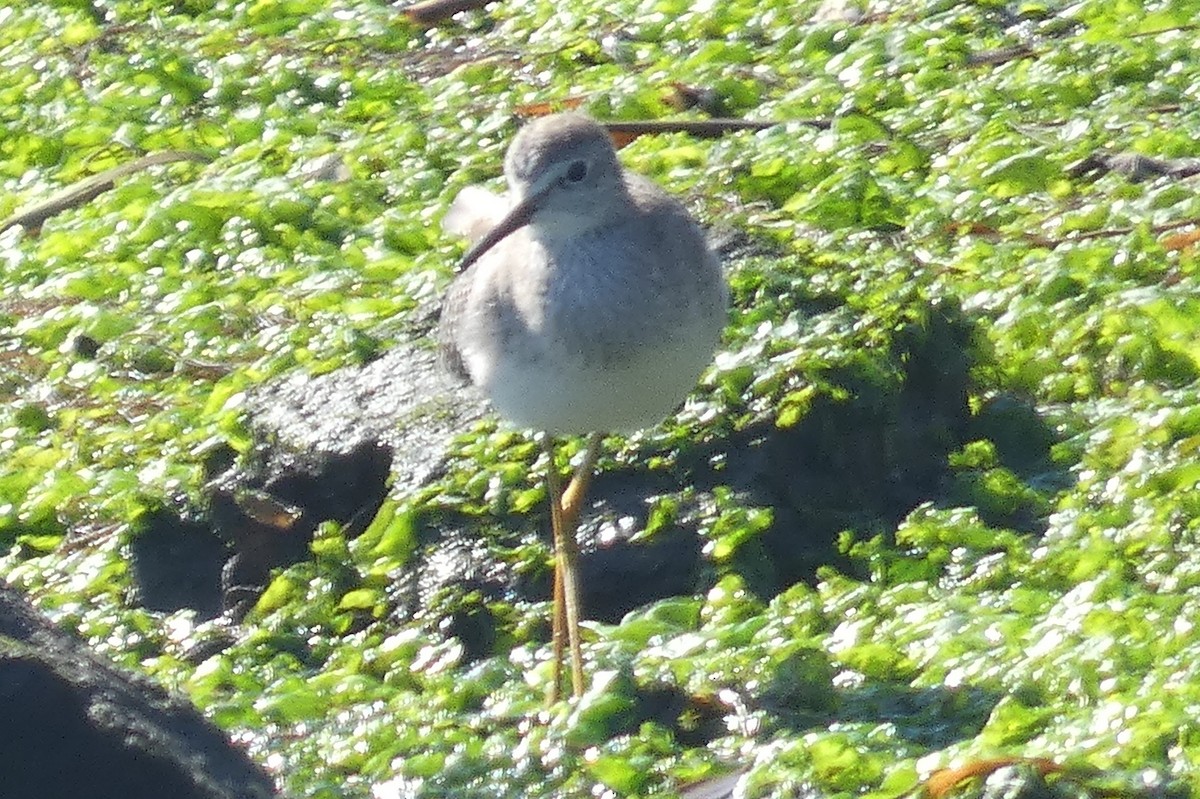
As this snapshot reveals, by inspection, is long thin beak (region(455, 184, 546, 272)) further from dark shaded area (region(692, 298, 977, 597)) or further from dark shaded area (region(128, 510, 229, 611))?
dark shaded area (region(128, 510, 229, 611))

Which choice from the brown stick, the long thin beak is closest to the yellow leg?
the long thin beak

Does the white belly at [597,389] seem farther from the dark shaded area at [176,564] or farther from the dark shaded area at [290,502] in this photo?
the dark shaded area at [176,564]

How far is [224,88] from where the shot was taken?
9.91 meters

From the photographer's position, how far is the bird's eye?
5.84 m

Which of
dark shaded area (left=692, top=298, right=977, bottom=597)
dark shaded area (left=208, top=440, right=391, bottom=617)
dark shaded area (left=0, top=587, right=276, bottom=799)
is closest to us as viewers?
dark shaded area (left=0, top=587, right=276, bottom=799)

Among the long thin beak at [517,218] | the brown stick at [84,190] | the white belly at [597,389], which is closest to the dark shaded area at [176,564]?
the white belly at [597,389]

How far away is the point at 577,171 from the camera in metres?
5.86

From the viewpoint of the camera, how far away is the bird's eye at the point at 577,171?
230 inches

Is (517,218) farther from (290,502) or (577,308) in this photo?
(290,502)

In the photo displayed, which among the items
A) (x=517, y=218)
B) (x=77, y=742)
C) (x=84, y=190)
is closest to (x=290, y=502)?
(x=517, y=218)

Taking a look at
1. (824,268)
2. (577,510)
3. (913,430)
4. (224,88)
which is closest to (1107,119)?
(824,268)

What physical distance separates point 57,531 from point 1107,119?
4.21 metres

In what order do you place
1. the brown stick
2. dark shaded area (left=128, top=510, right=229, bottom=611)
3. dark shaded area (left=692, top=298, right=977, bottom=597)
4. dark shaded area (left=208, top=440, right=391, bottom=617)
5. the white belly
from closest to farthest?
the white belly → dark shaded area (left=692, top=298, right=977, bottom=597) → dark shaded area (left=208, top=440, right=391, bottom=617) → dark shaded area (left=128, top=510, right=229, bottom=611) → the brown stick

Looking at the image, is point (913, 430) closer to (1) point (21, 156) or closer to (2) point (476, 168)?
(2) point (476, 168)
